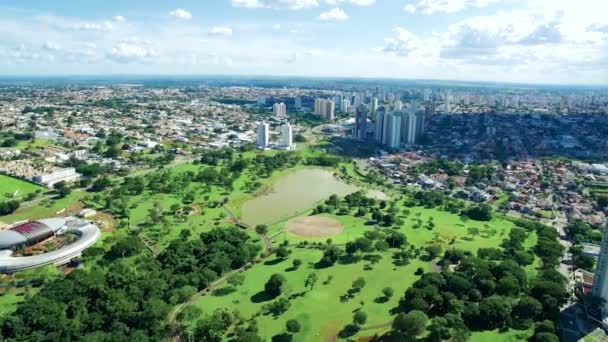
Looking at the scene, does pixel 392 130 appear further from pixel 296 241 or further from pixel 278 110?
pixel 296 241

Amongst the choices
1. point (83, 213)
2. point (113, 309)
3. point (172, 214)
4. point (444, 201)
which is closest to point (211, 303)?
point (113, 309)

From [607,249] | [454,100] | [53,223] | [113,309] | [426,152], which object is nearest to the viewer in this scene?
[113,309]

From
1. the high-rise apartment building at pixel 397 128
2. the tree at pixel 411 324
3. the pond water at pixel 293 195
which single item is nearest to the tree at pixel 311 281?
the tree at pixel 411 324

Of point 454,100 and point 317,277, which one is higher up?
point 454,100

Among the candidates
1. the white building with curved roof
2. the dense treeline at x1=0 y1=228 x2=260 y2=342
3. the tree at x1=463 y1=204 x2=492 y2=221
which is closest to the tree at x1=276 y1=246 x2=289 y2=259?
the dense treeline at x1=0 y1=228 x2=260 y2=342

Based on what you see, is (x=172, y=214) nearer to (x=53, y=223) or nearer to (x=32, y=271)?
(x=53, y=223)

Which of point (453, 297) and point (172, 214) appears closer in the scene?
point (453, 297)

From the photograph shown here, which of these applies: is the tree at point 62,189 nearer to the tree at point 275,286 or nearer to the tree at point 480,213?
the tree at point 275,286
